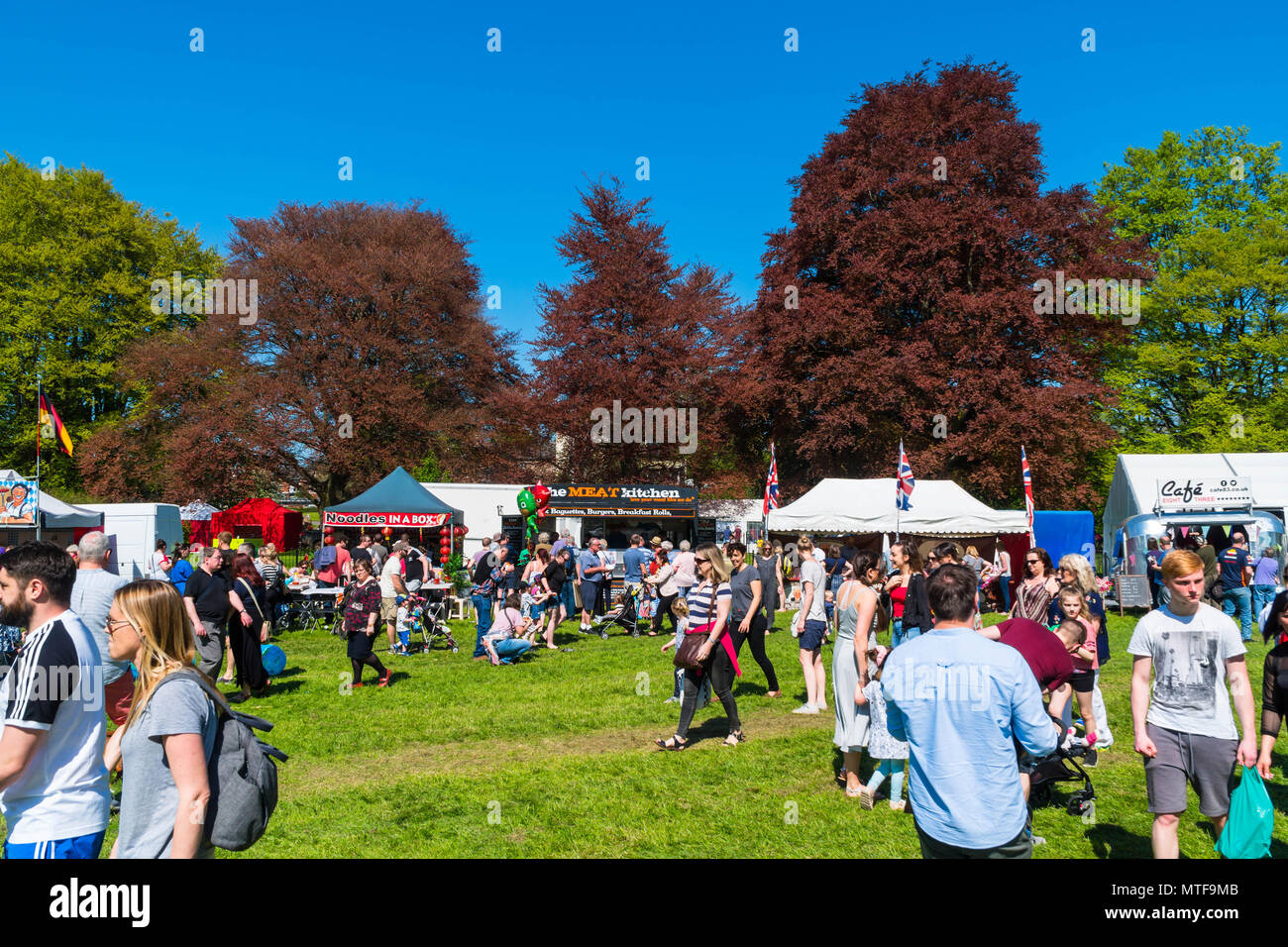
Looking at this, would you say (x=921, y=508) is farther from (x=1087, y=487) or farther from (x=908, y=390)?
(x=1087, y=487)

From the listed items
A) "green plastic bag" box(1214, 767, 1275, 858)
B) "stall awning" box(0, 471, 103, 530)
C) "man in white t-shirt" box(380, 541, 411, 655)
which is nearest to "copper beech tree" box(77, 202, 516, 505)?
"stall awning" box(0, 471, 103, 530)

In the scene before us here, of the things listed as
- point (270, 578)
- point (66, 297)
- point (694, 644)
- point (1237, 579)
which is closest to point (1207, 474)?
point (1237, 579)

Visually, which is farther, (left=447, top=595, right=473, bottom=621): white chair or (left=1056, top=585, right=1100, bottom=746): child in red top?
(left=447, top=595, right=473, bottom=621): white chair

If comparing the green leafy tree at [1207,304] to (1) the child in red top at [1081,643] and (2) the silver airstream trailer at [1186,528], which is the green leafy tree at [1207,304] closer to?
(2) the silver airstream trailer at [1186,528]

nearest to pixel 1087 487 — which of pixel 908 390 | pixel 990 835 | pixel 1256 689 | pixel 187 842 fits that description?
pixel 908 390

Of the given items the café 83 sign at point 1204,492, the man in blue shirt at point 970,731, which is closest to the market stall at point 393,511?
the café 83 sign at point 1204,492

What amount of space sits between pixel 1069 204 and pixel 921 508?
533 inches

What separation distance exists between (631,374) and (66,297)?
68.1 ft

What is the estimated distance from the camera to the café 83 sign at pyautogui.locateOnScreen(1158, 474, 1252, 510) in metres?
16.5

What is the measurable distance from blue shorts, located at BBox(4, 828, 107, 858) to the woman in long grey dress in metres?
4.36

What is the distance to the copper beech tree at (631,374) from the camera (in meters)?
32.1

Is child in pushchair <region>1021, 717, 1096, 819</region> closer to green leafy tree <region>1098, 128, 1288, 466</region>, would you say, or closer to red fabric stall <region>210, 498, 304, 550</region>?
green leafy tree <region>1098, 128, 1288, 466</region>

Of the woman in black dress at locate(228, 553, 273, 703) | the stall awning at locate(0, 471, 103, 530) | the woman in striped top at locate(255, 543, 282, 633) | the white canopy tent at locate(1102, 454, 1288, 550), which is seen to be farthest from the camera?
the stall awning at locate(0, 471, 103, 530)

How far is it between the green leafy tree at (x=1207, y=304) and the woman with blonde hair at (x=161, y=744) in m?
29.6
